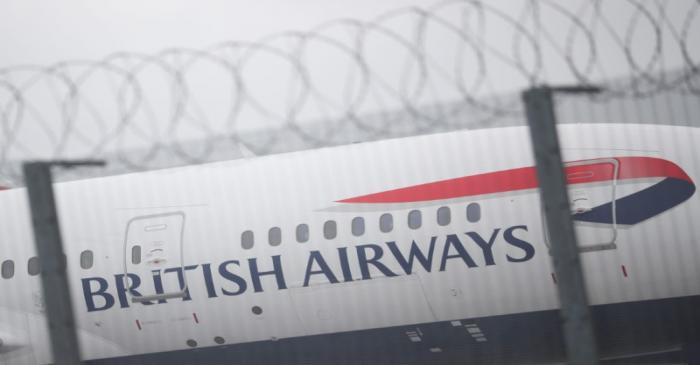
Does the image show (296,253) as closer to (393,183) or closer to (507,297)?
(393,183)

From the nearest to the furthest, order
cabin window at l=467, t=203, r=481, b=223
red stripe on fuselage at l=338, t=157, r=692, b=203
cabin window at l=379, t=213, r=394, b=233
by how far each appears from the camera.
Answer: red stripe on fuselage at l=338, t=157, r=692, b=203 < cabin window at l=467, t=203, r=481, b=223 < cabin window at l=379, t=213, r=394, b=233

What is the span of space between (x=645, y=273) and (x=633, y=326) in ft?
2.66

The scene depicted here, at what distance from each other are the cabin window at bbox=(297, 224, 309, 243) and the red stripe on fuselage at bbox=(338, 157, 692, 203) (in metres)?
0.71

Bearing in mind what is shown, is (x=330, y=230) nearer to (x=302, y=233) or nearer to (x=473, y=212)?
(x=302, y=233)

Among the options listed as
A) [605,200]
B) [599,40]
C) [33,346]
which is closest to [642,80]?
[599,40]

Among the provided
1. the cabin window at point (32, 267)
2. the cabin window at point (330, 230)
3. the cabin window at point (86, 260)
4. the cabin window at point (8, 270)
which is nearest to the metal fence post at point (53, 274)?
the cabin window at point (330, 230)

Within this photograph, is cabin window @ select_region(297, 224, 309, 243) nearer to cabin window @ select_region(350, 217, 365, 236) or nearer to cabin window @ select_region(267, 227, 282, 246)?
cabin window @ select_region(267, 227, 282, 246)

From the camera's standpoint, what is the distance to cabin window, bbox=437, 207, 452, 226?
14.3 m

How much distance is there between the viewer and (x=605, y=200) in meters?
13.7

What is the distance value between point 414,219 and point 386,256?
0.73 meters

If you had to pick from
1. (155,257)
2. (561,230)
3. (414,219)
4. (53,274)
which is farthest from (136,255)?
(561,230)

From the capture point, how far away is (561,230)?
22.4ft

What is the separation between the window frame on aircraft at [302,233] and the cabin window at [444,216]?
2208 millimetres

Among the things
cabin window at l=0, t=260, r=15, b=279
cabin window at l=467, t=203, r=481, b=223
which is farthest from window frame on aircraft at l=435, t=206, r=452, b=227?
cabin window at l=0, t=260, r=15, b=279
